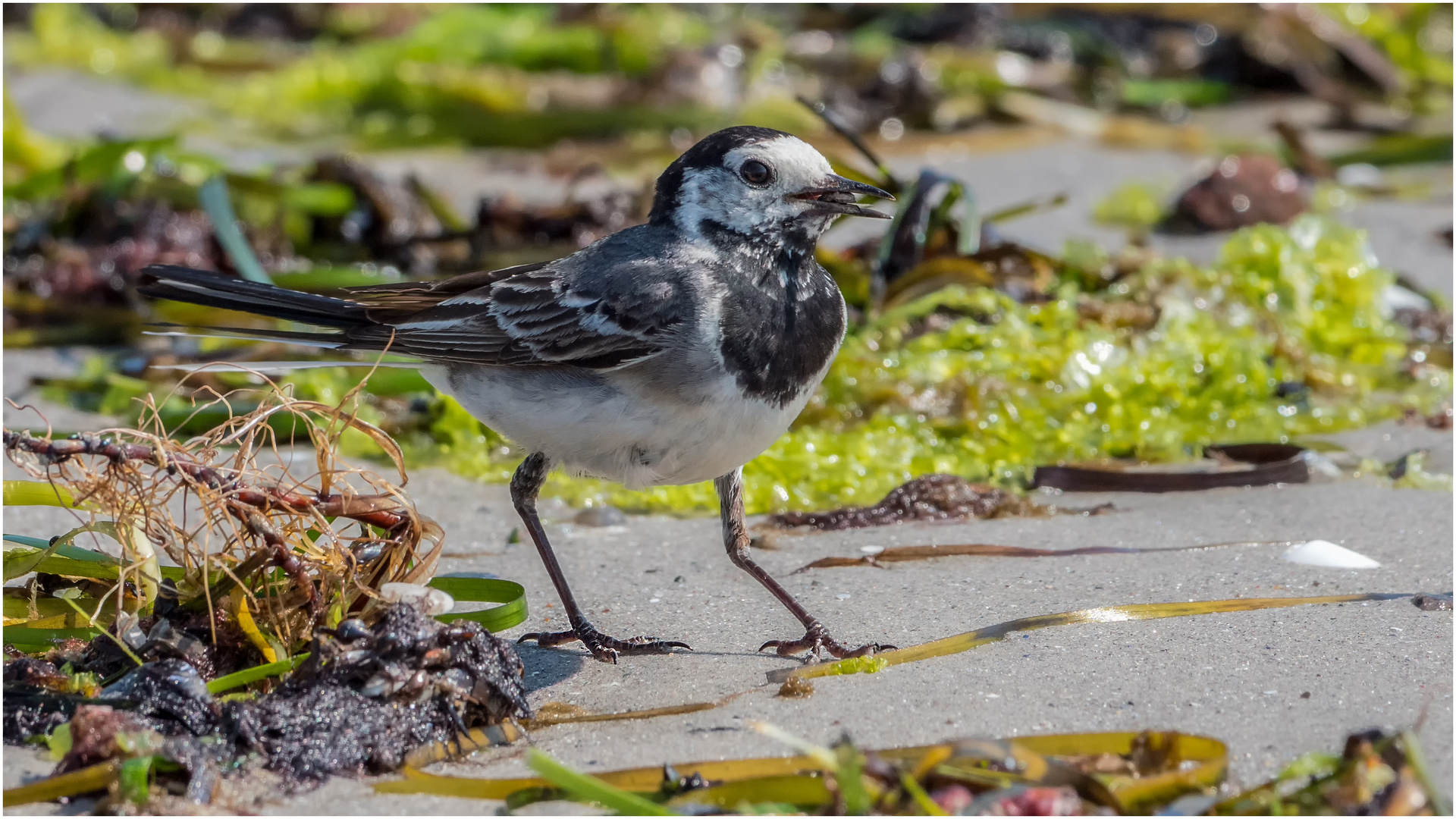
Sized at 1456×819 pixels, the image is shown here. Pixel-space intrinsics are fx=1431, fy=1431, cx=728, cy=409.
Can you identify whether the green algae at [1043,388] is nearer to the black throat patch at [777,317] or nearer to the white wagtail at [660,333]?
the white wagtail at [660,333]

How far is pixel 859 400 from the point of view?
6066 mm

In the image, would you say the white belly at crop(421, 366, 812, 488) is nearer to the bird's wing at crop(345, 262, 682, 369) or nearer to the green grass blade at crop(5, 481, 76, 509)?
the bird's wing at crop(345, 262, 682, 369)

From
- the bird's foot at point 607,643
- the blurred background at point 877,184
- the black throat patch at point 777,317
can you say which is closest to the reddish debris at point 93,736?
the blurred background at point 877,184

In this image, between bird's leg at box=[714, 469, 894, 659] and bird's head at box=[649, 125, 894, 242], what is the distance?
2.61 ft

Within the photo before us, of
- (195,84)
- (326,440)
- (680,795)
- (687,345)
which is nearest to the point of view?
(680,795)

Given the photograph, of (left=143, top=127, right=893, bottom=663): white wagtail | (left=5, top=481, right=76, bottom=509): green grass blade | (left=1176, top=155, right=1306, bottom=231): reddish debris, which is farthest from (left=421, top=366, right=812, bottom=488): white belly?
(left=1176, top=155, right=1306, bottom=231): reddish debris

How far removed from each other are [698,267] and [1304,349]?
135 inches

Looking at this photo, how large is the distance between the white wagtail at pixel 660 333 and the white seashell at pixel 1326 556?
63.2 inches

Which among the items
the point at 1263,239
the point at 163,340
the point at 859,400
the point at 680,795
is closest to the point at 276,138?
the point at 163,340

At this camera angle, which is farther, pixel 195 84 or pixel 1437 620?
pixel 195 84

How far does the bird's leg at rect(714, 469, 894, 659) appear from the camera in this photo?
13.2ft

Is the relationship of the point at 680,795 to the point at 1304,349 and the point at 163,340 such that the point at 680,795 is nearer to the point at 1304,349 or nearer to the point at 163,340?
the point at 1304,349

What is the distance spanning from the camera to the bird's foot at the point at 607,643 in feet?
13.4

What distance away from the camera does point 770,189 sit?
175 inches
